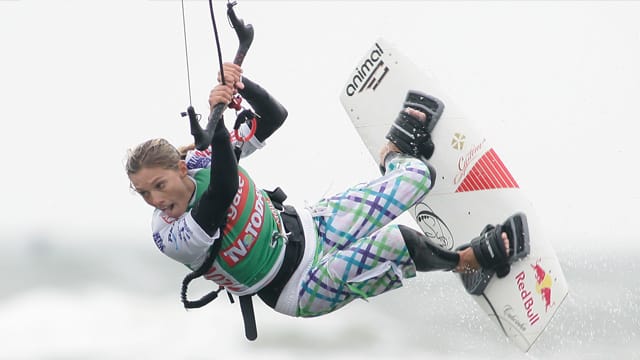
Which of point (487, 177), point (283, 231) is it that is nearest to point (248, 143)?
point (283, 231)

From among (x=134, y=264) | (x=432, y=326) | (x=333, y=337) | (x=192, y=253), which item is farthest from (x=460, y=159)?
(x=134, y=264)

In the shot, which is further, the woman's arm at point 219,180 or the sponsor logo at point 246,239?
the sponsor logo at point 246,239

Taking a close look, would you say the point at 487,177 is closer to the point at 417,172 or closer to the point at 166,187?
the point at 417,172

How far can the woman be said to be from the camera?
227 inches

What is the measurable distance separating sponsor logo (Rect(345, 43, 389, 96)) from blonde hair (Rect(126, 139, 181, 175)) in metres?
2.02

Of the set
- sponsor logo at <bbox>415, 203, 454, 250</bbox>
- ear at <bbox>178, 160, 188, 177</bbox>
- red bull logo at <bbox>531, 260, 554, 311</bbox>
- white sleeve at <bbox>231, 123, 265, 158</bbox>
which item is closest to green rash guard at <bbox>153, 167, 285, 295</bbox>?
ear at <bbox>178, 160, 188, 177</bbox>

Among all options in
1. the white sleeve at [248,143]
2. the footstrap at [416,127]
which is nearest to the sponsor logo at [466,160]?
the footstrap at [416,127]

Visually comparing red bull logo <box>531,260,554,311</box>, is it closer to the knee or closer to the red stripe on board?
the red stripe on board

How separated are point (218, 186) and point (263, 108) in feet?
3.16

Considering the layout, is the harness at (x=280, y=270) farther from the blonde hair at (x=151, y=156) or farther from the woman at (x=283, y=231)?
the blonde hair at (x=151, y=156)

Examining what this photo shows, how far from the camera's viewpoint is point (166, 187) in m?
5.79

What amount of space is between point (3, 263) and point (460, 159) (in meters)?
15.1

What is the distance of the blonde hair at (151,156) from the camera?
573 cm

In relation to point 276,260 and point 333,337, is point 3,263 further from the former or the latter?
point 276,260
